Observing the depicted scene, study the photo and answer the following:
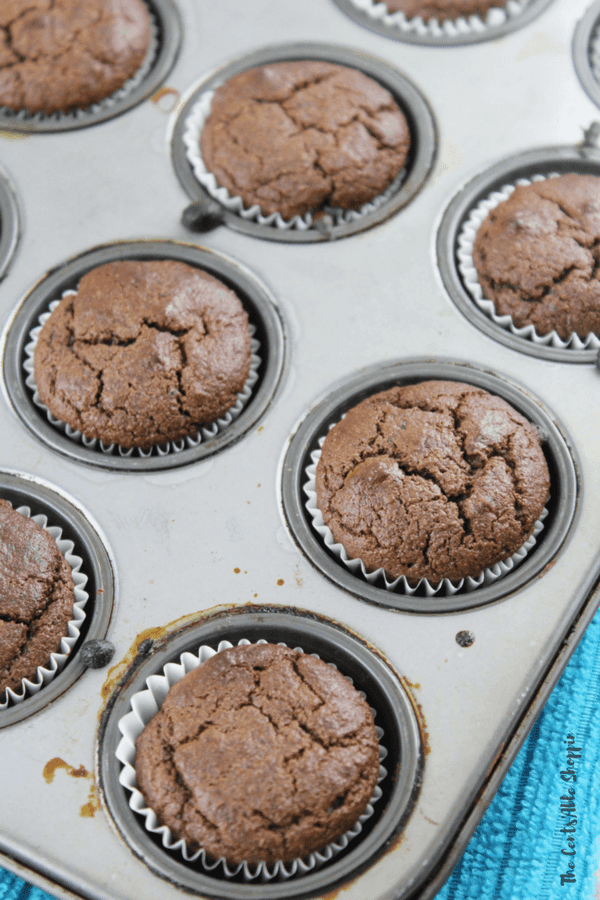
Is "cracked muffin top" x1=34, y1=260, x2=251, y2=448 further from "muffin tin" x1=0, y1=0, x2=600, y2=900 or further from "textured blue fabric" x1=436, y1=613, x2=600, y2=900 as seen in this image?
"textured blue fabric" x1=436, y1=613, x2=600, y2=900

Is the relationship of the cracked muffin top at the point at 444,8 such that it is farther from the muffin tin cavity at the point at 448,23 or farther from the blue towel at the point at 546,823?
the blue towel at the point at 546,823

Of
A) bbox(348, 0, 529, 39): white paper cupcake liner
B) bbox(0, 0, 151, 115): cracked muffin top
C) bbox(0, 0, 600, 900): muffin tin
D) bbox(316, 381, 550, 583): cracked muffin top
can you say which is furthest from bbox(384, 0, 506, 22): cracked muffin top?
bbox(316, 381, 550, 583): cracked muffin top

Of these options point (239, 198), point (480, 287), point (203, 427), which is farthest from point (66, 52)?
point (480, 287)

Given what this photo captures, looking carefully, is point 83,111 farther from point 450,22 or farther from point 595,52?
point 595,52

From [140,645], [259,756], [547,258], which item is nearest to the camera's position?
[259,756]

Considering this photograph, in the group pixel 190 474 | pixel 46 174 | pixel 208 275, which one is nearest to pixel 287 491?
pixel 190 474
